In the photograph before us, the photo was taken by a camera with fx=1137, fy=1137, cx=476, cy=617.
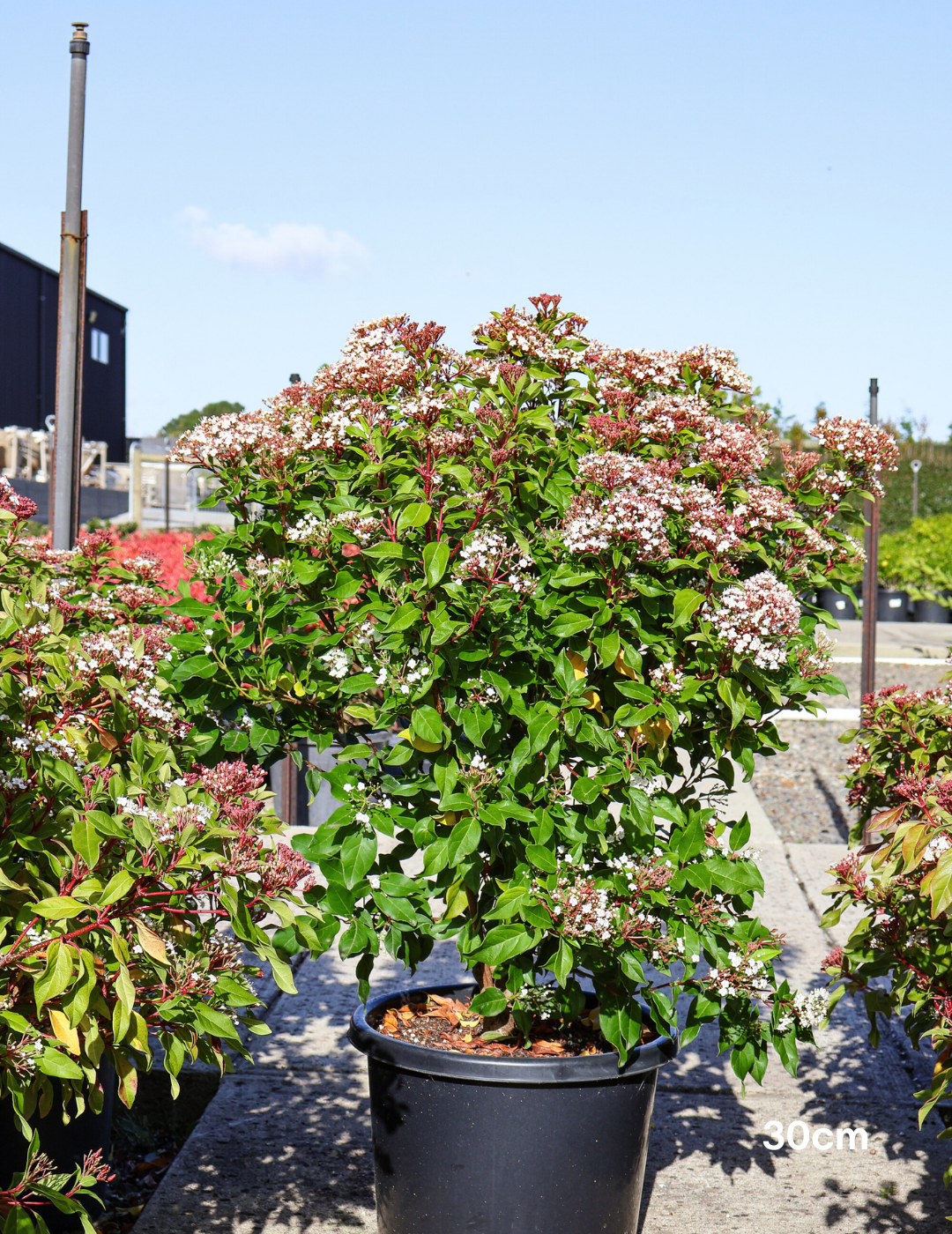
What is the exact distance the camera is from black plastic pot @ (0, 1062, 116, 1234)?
8.53 ft

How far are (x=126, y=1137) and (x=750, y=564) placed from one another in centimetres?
234

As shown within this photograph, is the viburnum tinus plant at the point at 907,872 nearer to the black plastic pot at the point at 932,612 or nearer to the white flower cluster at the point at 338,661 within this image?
the white flower cluster at the point at 338,661

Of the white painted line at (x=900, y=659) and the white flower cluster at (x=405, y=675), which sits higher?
the white flower cluster at (x=405, y=675)

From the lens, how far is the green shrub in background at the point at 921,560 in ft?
63.9

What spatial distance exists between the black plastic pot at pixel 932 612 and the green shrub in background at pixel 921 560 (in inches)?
6.0

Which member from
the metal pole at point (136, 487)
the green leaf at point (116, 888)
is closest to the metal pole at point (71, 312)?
the green leaf at point (116, 888)

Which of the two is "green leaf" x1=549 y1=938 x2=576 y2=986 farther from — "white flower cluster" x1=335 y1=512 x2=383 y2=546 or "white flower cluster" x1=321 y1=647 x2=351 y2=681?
"white flower cluster" x1=335 y1=512 x2=383 y2=546

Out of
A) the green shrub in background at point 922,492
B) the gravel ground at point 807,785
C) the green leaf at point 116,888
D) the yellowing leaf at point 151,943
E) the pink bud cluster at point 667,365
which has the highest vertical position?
the green shrub in background at point 922,492

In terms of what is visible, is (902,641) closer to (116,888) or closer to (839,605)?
(839,605)

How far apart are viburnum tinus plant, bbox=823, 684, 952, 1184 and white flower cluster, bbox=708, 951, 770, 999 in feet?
0.91

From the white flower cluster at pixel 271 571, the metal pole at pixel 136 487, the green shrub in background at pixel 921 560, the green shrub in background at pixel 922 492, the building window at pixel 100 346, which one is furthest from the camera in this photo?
the green shrub in background at pixel 922 492

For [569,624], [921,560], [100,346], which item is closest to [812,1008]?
[569,624]

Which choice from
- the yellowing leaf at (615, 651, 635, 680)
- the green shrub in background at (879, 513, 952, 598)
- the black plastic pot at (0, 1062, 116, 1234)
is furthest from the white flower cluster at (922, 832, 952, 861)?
the green shrub in background at (879, 513, 952, 598)

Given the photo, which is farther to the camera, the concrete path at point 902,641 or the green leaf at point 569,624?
the concrete path at point 902,641
